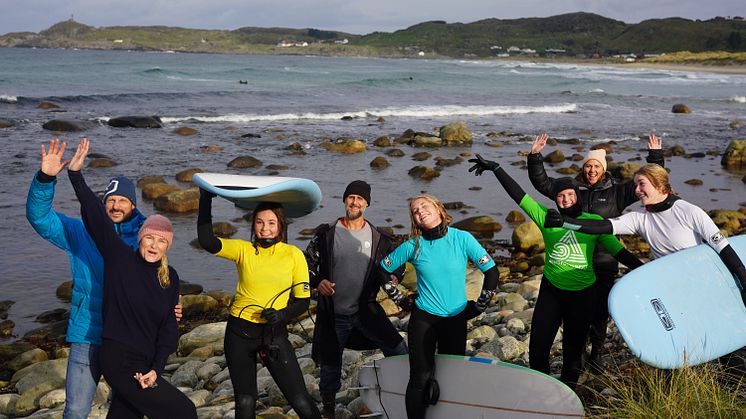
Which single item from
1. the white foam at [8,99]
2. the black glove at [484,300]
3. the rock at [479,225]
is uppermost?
the black glove at [484,300]

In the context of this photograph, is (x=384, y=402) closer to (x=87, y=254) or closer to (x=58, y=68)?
(x=87, y=254)

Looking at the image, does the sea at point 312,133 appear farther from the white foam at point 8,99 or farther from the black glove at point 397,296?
the black glove at point 397,296

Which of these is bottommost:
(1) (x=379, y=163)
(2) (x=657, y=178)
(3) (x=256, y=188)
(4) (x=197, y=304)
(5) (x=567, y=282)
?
(4) (x=197, y=304)

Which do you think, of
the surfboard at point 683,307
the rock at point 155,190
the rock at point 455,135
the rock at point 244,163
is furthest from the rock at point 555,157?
the surfboard at point 683,307

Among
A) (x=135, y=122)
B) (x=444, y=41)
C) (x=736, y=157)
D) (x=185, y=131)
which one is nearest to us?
(x=736, y=157)

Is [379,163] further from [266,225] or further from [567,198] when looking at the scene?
[266,225]

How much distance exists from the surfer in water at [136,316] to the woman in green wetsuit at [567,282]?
2.76m

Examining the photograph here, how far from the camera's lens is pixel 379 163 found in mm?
21750

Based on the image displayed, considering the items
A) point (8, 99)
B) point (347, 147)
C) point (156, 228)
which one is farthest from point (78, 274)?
point (8, 99)

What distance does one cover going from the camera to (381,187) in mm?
18672

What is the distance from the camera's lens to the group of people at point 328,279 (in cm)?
464

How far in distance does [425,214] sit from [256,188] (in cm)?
125

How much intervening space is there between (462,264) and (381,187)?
13.2 m

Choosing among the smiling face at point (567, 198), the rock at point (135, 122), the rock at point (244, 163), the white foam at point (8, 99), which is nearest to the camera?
the smiling face at point (567, 198)
